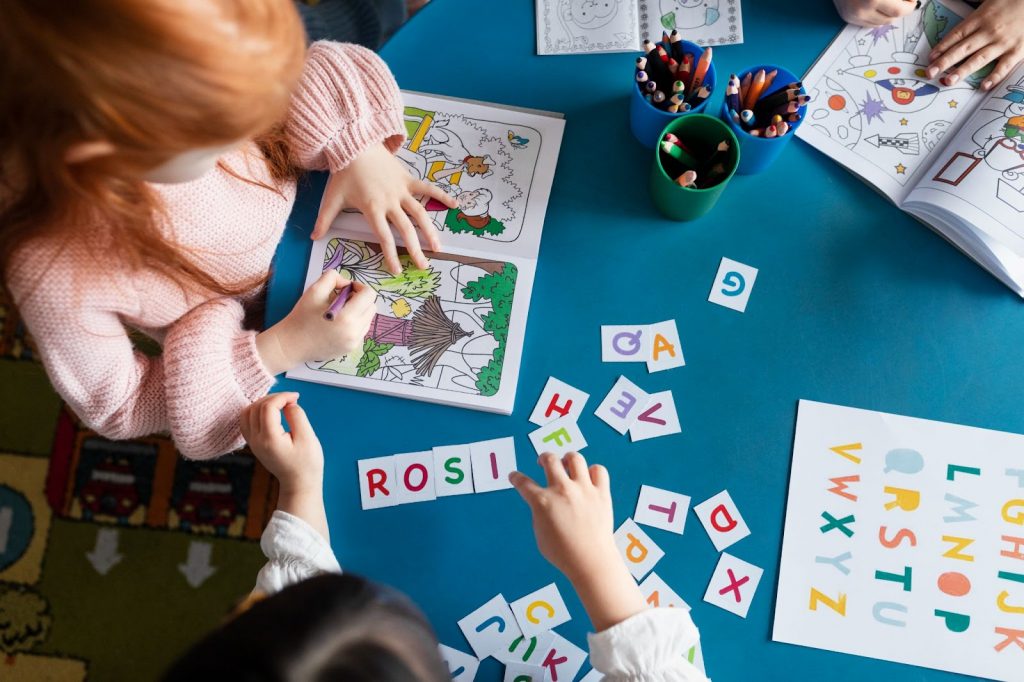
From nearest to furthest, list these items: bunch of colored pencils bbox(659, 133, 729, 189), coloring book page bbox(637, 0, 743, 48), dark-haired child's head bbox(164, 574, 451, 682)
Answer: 1. dark-haired child's head bbox(164, 574, 451, 682)
2. bunch of colored pencils bbox(659, 133, 729, 189)
3. coloring book page bbox(637, 0, 743, 48)

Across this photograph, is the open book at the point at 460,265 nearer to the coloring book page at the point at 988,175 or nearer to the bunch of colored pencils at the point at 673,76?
the bunch of colored pencils at the point at 673,76

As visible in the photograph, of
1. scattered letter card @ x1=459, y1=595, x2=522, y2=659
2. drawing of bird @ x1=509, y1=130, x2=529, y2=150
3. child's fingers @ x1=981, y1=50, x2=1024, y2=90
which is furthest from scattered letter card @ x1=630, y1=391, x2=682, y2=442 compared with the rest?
child's fingers @ x1=981, y1=50, x2=1024, y2=90

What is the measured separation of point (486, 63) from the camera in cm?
96

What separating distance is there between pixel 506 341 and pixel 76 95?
1.57 feet

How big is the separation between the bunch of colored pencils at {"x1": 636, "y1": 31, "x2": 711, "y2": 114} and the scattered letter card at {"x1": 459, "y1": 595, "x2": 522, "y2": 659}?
0.57m

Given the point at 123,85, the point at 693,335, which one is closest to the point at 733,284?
the point at 693,335

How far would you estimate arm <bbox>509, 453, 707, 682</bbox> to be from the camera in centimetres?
75

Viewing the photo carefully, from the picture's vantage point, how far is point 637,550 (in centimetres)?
82

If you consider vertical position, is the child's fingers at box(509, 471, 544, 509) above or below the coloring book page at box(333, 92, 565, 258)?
below

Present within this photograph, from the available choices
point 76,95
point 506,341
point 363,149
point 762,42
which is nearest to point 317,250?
point 363,149

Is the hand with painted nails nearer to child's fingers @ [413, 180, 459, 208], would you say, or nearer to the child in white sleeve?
the child in white sleeve

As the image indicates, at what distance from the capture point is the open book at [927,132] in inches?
34.0

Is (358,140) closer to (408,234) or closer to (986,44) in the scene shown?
(408,234)

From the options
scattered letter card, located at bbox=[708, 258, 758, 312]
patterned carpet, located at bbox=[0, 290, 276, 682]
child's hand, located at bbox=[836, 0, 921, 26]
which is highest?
child's hand, located at bbox=[836, 0, 921, 26]
